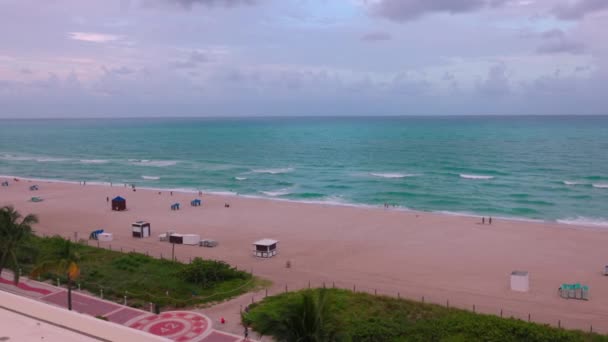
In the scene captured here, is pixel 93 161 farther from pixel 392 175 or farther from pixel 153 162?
pixel 392 175

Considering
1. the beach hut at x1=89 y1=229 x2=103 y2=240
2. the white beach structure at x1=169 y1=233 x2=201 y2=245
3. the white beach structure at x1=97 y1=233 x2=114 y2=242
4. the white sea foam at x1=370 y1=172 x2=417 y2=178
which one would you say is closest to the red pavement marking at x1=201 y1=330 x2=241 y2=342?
the white beach structure at x1=169 y1=233 x2=201 y2=245

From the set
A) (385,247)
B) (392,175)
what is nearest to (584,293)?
(385,247)

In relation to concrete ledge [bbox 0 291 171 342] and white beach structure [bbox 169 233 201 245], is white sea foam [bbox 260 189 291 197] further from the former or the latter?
concrete ledge [bbox 0 291 171 342]

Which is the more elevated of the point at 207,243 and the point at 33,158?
the point at 33,158

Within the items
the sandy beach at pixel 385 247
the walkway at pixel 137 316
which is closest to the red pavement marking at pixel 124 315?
the walkway at pixel 137 316

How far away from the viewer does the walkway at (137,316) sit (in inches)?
744

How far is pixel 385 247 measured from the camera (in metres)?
34.2

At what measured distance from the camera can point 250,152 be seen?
112562 millimetres

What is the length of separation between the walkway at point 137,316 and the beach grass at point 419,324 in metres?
1.76

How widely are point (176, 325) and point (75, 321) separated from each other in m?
10.1

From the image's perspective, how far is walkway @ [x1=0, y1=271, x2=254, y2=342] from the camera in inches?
744

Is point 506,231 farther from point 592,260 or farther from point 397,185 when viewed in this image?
point 397,185

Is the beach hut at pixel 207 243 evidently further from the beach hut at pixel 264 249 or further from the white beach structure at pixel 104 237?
the white beach structure at pixel 104 237

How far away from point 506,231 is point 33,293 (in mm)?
33328
